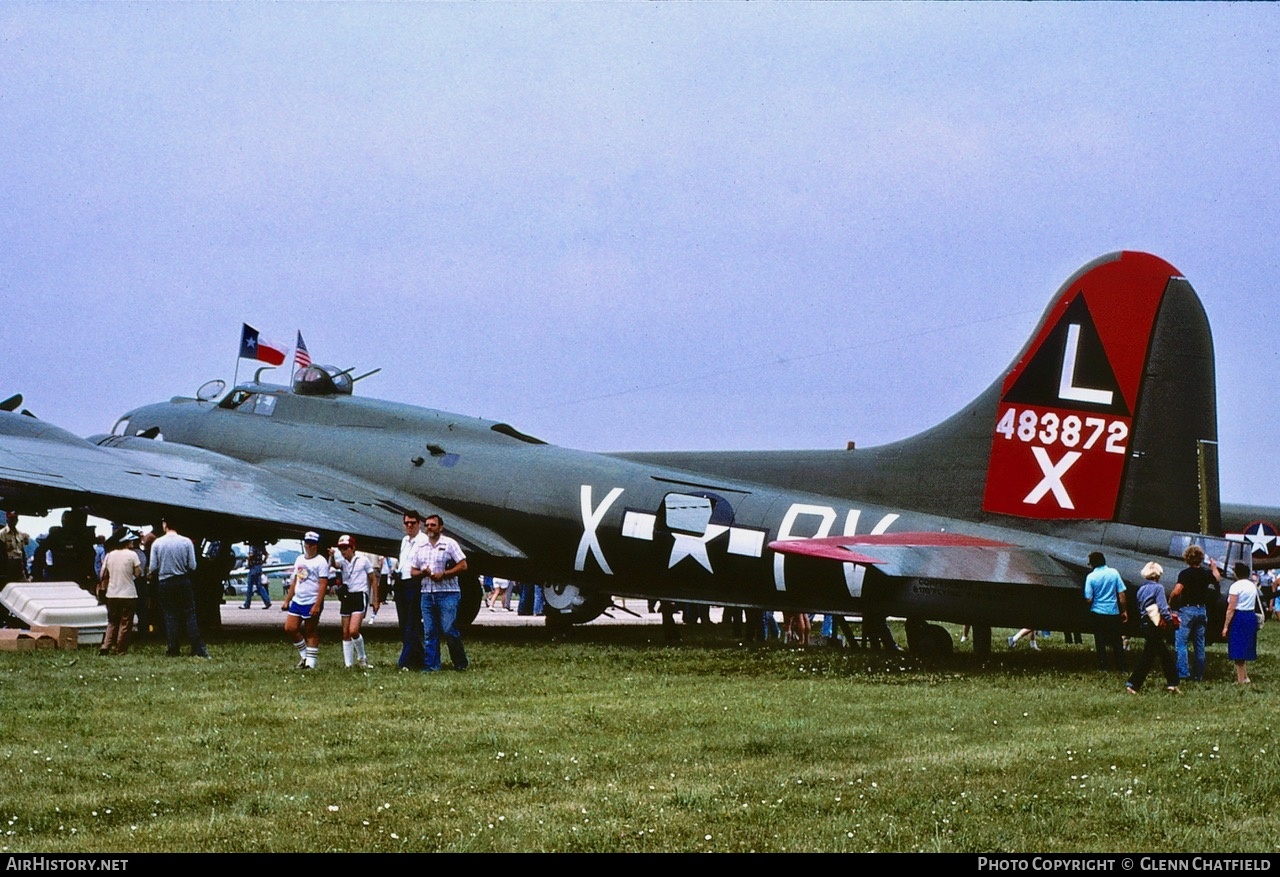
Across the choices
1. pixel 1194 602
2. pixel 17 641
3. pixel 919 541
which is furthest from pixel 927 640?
pixel 17 641

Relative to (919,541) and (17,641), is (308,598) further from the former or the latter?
(919,541)

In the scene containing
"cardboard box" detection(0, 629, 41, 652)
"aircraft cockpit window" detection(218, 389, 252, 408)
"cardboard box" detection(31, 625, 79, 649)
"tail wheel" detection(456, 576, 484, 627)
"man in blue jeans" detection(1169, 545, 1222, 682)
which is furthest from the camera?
"aircraft cockpit window" detection(218, 389, 252, 408)

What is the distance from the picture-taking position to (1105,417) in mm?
16828

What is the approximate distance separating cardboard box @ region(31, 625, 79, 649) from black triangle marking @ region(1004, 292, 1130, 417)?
1348cm

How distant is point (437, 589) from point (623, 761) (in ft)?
22.8

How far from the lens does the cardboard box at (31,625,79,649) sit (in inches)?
736

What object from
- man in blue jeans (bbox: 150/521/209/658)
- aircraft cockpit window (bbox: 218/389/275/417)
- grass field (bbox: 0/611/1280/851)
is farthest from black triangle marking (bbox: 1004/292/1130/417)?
aircraft cockpit window (bbox: 218/389/275/417)

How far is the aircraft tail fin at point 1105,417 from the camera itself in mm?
16609

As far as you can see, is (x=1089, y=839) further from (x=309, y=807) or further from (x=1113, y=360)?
(x=1113, y=360)

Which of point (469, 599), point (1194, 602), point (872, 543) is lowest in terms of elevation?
point (469, 599)

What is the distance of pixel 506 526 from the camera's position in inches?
869

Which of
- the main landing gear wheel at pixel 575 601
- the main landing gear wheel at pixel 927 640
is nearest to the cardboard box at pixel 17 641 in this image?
the main landing gear wheel at pixel 575 601

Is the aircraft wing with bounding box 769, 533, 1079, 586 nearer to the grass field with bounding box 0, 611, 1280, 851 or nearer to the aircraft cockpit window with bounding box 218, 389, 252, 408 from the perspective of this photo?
the grass field with bounding box 0, 611, 1280, 851

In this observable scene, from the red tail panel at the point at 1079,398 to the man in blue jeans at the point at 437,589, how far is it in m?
6.96
